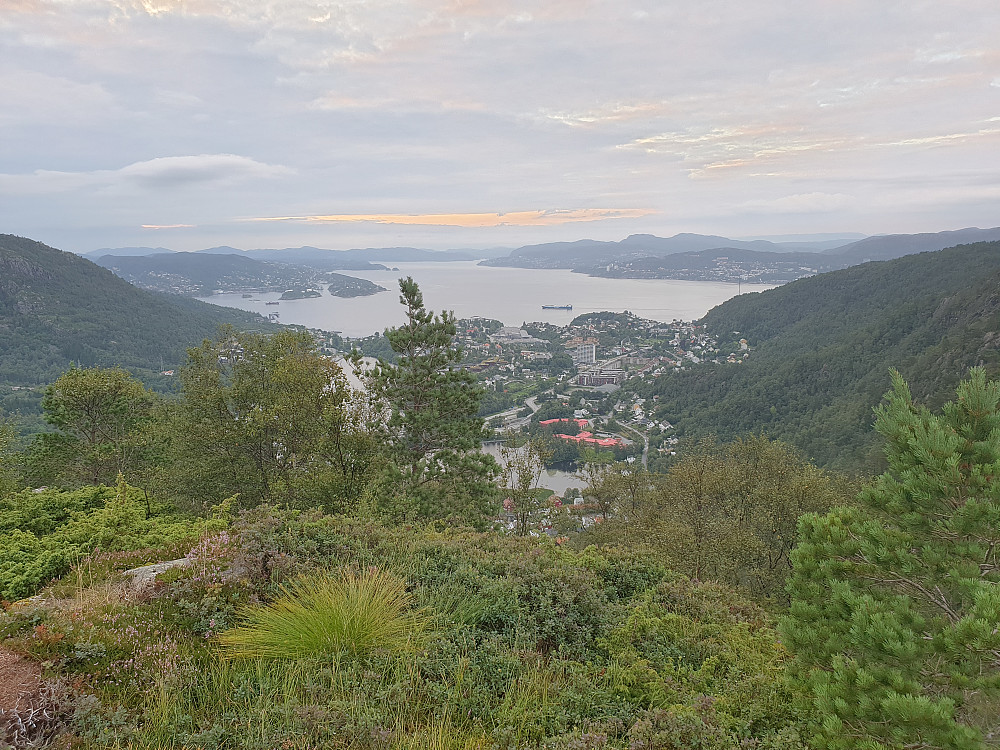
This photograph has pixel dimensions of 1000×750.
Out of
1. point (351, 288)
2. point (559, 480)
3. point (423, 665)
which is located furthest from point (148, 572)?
point (351, 288)

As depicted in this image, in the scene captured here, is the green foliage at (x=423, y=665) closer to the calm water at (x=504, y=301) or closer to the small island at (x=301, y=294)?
the calm water at (x=504, y=301)

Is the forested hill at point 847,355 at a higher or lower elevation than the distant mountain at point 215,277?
lower

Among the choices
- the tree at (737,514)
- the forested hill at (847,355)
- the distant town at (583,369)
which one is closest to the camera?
the tree at (737,514)

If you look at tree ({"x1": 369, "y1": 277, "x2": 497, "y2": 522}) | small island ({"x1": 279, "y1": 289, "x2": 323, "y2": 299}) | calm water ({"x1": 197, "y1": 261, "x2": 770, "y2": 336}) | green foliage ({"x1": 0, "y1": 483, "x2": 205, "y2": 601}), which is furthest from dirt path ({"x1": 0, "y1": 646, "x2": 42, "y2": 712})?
small island ({"x1": 279, "y1": 289, "x2": 323, "y2": 299})

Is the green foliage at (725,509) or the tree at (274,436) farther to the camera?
the green foliage at (725,509)

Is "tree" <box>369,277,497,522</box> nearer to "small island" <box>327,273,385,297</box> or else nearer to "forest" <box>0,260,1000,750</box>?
"forest" <box>0,260,1000,750</box>

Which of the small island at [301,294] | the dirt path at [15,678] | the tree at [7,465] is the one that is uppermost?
the small island at [301,294]

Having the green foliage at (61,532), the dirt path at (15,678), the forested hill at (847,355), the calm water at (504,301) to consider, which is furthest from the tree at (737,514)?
the calm water at (504,301)

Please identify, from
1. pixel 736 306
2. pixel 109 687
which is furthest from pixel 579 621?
pixel 736 306

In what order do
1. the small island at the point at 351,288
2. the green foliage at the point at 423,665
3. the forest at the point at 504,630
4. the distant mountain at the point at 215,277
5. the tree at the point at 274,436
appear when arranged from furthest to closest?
the distant mountain at the point at 215,277 < the small island at the point at 351,288 < the tree at the point at 274,436 < the green foliage at the point at 423,665 < the forest at the point at 504,630
